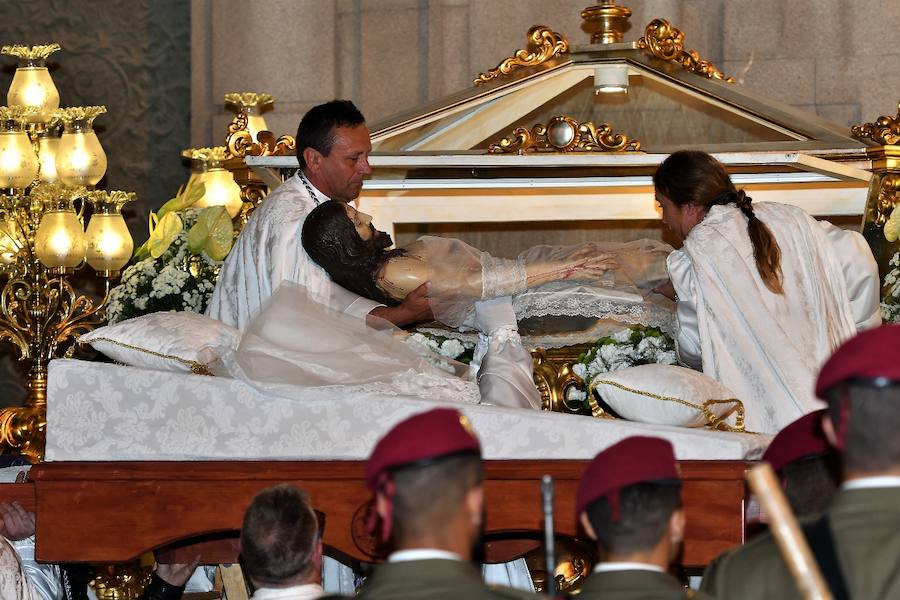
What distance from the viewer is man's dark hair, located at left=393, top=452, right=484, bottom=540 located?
9.77 feet

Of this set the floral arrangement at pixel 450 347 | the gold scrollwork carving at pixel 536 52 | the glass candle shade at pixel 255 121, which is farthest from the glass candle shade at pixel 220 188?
the floral arrangement at pixel 450 347

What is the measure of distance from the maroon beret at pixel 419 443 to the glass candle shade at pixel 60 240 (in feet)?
16.1

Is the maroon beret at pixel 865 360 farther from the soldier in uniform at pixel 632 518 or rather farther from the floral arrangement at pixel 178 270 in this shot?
the floral arrangement at pixel 178 270

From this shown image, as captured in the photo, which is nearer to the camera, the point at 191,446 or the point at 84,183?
the point at 191,446

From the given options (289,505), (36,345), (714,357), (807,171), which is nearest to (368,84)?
(36,345)

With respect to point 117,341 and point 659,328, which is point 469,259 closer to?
point 659,328

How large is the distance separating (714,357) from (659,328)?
23.6 inches

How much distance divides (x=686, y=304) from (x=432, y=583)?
3.17 m

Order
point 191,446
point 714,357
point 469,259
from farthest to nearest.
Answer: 1. point 469,259
2. point 714,357
3. point 191,446

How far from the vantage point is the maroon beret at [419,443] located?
3.00m

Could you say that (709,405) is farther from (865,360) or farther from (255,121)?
(255,121)

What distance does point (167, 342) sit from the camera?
211 inches

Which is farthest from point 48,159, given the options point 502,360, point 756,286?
point 756,286

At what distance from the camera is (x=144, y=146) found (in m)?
9.58
